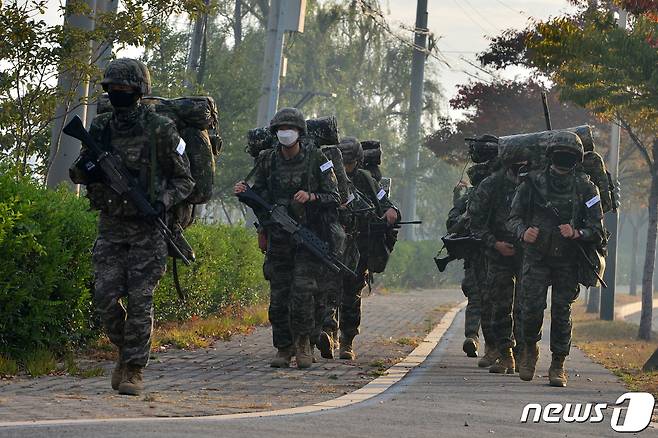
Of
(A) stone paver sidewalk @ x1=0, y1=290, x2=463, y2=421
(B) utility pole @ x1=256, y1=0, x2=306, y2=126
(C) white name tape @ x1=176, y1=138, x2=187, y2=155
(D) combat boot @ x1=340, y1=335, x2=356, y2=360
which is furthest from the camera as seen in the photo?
(B) utility pole @ x1=256, y1=0, x2=306, y2=126

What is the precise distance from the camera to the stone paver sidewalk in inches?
369

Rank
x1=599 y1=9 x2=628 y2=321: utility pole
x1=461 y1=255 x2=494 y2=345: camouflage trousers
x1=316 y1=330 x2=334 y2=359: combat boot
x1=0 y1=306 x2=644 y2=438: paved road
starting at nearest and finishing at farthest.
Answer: x1=0 y1=306 x2=644 y2=438: paved road
x1=316 y1=330 x2=334 y2=359: combat boot
x1=461 y1=255 x2=494 y2=345: camouflage trousers
x1=599 y1=9 x2=628 y2=321: utility pole

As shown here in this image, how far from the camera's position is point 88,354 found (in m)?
13.9

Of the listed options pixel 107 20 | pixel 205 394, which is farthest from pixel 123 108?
pixel 107 20

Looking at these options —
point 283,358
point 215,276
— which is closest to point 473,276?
point 283,358

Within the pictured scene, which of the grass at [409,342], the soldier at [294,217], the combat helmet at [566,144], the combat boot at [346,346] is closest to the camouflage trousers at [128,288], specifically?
the soldier at [294,217]

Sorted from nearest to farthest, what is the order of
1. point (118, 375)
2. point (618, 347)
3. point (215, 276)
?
point (118, 375) → point (215, 276) → point (618, 347)

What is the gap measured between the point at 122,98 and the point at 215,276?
9600 mm

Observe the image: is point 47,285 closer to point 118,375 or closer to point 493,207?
point 118,375

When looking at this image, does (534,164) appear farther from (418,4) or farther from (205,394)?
(418,4)

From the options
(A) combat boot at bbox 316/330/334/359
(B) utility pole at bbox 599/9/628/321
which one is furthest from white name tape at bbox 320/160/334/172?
(B) utility pole at bbox 599/9/628/321

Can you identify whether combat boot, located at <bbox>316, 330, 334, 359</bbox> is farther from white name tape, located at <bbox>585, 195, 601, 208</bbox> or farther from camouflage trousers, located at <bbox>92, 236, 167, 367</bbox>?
camouflage trousers, located at <bbox>92, 236, 167, 367</bbox>

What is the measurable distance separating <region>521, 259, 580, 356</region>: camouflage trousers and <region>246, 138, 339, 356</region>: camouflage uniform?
1.88 meters

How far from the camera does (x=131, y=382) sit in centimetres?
1068
